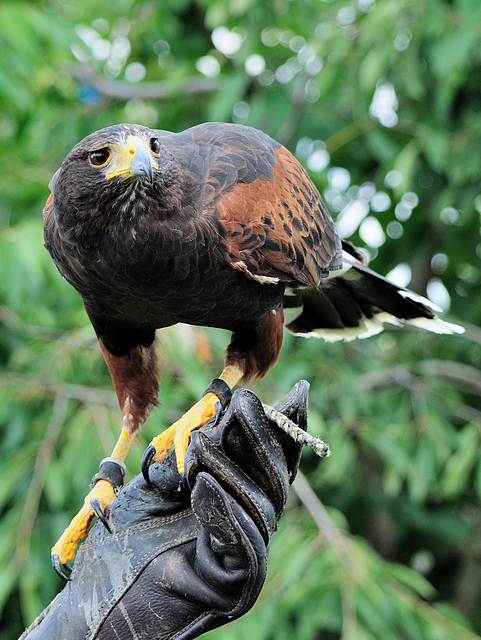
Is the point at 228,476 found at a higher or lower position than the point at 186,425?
Result: higher

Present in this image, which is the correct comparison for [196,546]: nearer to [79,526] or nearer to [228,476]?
[228,476]

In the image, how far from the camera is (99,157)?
Result: 7.52 ft

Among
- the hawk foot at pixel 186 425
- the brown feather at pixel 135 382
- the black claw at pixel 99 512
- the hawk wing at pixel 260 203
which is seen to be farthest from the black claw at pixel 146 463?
the hawk wing at pixel 260 203

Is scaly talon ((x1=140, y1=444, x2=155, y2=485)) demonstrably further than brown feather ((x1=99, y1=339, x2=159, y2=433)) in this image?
No

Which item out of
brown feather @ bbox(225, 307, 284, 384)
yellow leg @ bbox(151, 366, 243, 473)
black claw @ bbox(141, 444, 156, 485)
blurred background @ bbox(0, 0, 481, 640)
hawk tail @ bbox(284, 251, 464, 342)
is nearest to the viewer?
black claw @ bbox(141, 444, 156, 485)

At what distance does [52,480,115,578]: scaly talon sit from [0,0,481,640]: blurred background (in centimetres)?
113

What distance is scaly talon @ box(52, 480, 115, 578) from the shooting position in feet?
8.79

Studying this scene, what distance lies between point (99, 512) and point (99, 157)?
1.11 metres

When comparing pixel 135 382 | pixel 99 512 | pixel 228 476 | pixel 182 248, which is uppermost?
pixel 182 248

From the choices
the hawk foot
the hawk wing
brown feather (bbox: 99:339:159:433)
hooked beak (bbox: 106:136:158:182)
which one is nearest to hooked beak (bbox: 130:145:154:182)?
hooked beak (bbox: 106:136:158:182)

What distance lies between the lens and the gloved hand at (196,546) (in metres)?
2.14

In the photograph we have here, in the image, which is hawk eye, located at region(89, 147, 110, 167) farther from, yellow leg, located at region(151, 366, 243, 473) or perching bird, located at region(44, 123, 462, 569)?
yellow leg, located at region(151, 366, 243, 473)

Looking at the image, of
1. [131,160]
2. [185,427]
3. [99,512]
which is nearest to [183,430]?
[185,427]

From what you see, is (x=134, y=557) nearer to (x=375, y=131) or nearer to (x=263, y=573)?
(x=263, y=573)
